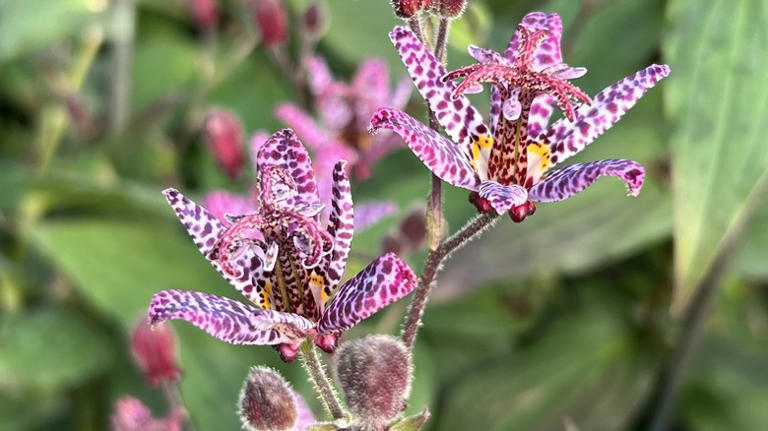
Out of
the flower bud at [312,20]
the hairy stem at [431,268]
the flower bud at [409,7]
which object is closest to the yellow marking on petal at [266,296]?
the hairy stem at [431,268]

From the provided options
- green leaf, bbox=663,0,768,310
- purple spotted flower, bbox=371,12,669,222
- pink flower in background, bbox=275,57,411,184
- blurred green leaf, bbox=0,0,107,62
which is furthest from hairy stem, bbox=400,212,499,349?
blurred green leaf, bbox=0,0,107,62

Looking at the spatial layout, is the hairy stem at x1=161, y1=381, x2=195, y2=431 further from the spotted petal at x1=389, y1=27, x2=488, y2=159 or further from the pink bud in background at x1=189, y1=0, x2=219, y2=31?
the pink bud in background at x1=189, y1=0, x2=219, y2=31

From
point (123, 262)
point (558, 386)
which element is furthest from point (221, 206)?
point (558, 386)

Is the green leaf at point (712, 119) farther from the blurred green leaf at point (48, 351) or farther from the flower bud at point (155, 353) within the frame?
the blurred green leaf at point (48, 351)

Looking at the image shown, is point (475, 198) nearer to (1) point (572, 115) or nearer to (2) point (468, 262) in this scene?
(1) point (572, 115)

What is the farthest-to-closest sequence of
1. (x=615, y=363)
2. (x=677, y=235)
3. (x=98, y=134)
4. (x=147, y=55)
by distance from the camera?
(x=147, y=55), (x=98, y=134), (x=615, y=363), (x=677, y=235)

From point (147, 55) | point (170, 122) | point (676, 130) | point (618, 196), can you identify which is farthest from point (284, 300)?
point (147, 55)
